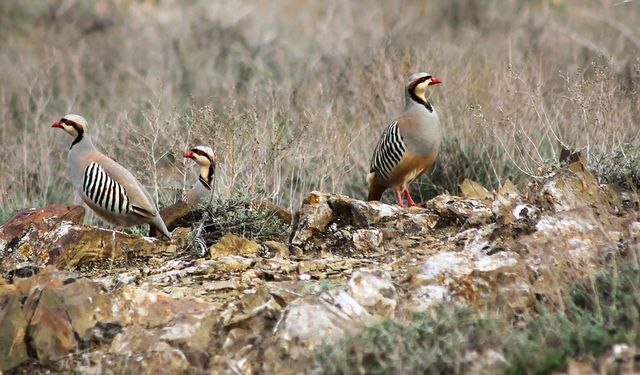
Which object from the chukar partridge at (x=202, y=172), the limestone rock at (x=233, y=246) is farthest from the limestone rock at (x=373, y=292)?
the chukar partridge at (x=202, y=172)

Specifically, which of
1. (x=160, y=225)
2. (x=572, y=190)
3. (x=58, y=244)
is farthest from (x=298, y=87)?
(x=572, y=190)

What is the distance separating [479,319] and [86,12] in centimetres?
1539

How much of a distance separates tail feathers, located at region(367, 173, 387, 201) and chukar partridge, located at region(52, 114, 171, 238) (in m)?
2.32

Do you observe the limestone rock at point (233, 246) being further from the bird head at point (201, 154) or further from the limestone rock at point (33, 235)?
the bird head at point (201, 154)

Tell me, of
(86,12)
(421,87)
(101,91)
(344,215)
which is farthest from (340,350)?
(86,12)

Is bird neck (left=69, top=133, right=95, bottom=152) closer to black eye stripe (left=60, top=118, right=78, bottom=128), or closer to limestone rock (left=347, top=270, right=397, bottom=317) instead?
black eye stripe (left=60, top=118, right=78, bottom=128)

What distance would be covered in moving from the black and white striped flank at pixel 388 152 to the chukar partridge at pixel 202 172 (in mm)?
1503

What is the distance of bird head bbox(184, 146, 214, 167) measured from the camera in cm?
835

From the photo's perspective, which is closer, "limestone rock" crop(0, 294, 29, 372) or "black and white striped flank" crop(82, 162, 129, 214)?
"limestone rock" crop(0, 294, 29, 372)

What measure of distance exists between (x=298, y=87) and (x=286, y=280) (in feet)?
23.5

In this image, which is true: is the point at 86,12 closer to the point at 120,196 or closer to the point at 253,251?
the point at 120,196

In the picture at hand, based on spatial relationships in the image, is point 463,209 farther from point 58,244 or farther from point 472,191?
point 58,244

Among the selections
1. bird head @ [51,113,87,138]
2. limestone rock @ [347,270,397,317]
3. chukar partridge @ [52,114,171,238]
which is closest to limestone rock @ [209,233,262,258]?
chukar partridge @ [52,114,171,238]

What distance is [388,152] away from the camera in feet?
29.6
